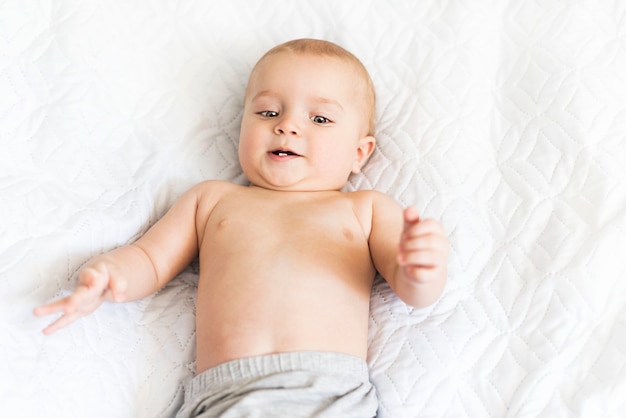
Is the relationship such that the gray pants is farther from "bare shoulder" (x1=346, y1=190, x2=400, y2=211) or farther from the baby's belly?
"bare shoulder" (x1=346, y1=190, x2=400, y2=211)

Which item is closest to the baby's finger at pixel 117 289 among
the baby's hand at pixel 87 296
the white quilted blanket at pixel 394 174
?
the baby's hand at pixel 87 296

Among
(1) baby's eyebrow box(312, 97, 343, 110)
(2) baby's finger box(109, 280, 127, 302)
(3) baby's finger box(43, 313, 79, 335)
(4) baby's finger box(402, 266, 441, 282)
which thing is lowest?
(3) baby's finger box(43, 313, 79, 335)

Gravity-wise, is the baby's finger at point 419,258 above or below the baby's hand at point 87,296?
above

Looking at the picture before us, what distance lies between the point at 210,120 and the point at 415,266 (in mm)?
600

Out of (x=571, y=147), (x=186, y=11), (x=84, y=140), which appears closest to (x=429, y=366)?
(x=571, y=147)

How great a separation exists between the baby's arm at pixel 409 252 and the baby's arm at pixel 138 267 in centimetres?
34

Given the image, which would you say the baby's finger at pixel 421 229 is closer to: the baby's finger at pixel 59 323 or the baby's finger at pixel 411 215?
the baby's finger at pixel 411 215

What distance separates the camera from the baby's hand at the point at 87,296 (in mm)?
976

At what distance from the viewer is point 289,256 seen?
1127 mm

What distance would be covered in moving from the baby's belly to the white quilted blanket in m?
0.08

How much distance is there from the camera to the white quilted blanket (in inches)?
42.4

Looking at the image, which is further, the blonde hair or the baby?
the blonde hair

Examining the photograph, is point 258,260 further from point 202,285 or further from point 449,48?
point 449,48

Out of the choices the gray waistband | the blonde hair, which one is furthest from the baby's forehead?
the gray waistband
